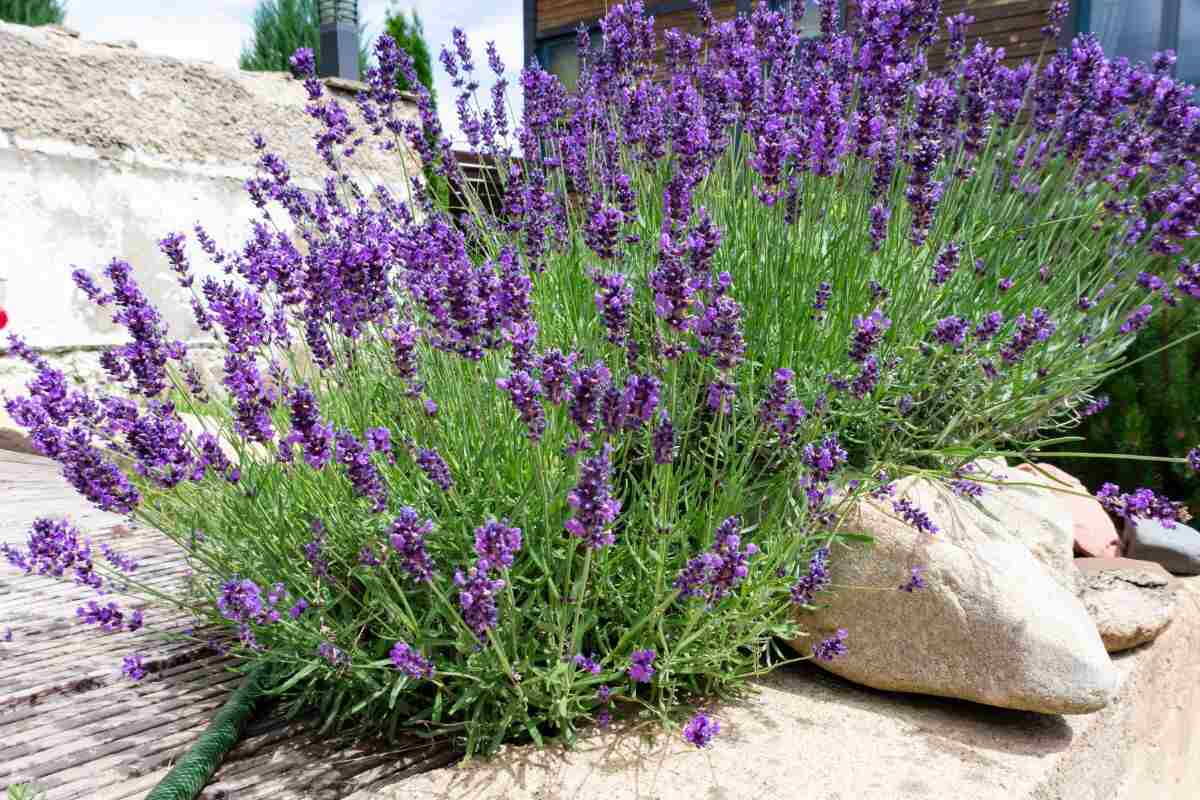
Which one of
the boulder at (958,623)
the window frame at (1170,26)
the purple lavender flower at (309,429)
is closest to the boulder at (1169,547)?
the boulder at (958,623)

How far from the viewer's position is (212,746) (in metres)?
1.89

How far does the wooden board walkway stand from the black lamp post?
23.0ft

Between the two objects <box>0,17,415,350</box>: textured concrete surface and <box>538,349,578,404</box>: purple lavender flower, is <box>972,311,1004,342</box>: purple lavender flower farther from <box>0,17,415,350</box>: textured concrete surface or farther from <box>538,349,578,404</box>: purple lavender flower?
<box>0,17,415,350</box>: textured concrete surface

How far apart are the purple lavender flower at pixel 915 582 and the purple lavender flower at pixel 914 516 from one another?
4.4 inches

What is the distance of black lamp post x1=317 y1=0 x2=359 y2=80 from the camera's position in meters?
8.52

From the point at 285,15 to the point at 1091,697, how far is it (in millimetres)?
21265

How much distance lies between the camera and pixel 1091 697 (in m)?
2.24

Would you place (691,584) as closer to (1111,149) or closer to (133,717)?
(133,717)

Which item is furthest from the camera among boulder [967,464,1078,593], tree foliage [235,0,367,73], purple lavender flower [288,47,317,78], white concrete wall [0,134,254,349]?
tree foliage [235,0,367,73]

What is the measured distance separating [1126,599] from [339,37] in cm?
824

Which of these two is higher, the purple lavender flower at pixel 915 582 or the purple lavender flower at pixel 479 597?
the purple lavender flower at pixel 479 597

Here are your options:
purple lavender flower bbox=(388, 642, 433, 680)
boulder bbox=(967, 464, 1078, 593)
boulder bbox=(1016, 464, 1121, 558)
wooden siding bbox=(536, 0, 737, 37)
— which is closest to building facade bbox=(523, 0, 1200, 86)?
wooden siding bbox=(536, 0, 737, 37)

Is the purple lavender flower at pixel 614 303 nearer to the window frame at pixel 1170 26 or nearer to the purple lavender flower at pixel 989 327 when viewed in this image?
the purple lavender flower at pixel 989 327

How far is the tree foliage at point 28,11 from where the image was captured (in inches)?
627
